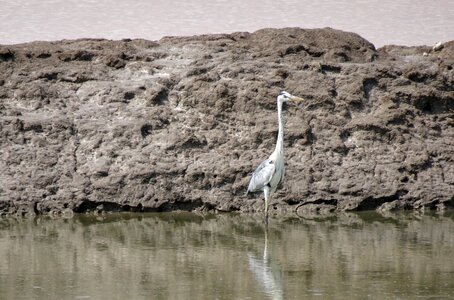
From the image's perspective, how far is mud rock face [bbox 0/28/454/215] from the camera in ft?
47.1

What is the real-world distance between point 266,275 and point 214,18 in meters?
16.0

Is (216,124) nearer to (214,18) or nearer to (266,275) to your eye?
(266,275)

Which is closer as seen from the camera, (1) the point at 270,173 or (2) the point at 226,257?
(2) the point at 226,257

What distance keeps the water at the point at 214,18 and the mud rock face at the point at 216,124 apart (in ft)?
22.1

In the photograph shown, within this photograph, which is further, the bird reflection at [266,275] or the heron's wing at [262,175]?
the heron's wing at [262,175]

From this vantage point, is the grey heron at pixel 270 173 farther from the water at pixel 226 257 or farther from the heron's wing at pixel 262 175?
the water at pixel 226 257

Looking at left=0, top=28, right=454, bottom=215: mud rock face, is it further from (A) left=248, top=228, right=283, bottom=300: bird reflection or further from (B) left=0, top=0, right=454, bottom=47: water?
(B) left=0, top=0, right=454, bottom=47: water

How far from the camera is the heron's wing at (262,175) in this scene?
13398 millimetres

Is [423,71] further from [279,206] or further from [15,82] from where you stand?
[15,82]

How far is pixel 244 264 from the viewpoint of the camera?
10859 millimetres

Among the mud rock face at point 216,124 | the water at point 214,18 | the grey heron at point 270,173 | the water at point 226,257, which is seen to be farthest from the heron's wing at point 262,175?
the water at point 214,18

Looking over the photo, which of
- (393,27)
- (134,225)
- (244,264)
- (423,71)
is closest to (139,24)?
(393,27)

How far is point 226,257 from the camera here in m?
11.2

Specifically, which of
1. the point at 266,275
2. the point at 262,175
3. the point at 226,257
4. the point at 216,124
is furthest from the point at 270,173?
the point at 266,275
